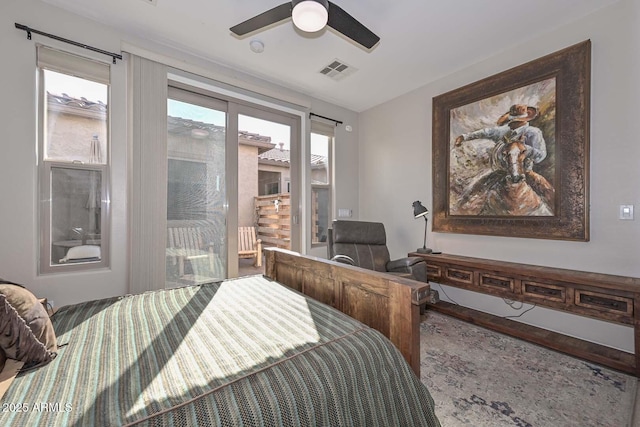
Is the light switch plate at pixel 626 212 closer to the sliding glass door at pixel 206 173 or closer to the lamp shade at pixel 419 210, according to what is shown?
the lamp shade at pixel 419 210

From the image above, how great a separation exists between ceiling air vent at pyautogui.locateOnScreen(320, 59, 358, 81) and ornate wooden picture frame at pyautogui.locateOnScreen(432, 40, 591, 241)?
120 centimetres

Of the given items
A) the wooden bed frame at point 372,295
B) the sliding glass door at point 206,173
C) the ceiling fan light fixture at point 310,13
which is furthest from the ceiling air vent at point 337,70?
the wooden bed frame at point 372,295

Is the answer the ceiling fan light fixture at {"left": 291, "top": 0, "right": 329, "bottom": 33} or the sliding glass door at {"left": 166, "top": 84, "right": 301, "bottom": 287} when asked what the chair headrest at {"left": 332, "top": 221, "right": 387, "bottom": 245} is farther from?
the ceiling fan light fixture at {"left": 291, "top": 0, "right": 329, "bottom": 33}

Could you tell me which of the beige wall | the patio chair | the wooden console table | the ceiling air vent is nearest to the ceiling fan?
the ceiling air vent

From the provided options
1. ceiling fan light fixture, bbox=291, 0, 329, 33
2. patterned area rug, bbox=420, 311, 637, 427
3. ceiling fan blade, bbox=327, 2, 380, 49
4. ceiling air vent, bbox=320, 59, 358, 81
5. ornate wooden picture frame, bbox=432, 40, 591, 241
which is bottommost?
patterned area rug, bbox=420, 311, 637, 427

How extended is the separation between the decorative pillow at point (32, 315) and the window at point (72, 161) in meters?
1.56

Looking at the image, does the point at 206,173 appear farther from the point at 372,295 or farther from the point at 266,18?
the point at 372,295

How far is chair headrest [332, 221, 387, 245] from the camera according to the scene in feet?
10.8

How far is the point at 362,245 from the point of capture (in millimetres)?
3365

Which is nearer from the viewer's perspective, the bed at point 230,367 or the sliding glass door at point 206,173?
the bed at point 230,367

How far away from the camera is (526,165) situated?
8.82ft

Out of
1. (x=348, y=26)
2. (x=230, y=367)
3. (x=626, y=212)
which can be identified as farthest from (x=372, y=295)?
(x=626, y=212)

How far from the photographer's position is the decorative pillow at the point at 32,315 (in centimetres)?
102

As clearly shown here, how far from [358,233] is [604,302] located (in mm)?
2186
